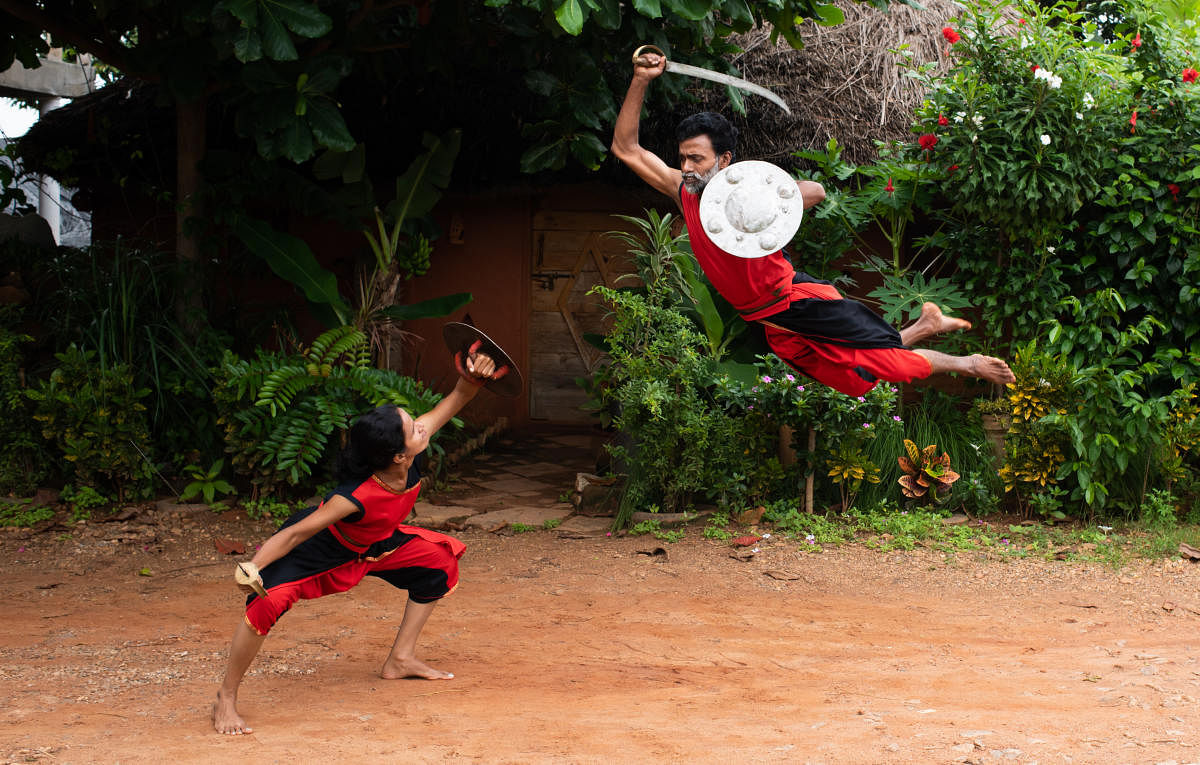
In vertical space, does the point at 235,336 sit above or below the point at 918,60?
below

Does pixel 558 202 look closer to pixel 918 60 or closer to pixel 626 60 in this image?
pixel 626 60

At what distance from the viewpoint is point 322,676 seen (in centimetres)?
385

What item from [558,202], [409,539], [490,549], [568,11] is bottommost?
[490,549]

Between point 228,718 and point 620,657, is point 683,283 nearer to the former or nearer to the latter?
point 620,657

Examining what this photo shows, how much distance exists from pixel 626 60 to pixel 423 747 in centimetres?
533

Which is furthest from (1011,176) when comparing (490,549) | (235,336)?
(235,336)

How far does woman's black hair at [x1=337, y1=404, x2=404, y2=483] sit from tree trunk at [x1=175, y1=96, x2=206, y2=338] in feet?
12.5

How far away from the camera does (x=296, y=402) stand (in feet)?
20.7

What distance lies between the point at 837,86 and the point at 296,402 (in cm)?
473

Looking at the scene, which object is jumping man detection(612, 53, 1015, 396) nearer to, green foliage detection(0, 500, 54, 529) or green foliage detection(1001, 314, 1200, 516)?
green foliage detection(1001, 314, 1200, 516)

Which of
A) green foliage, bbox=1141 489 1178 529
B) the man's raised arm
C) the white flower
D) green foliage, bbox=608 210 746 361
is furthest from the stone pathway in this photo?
the white flower

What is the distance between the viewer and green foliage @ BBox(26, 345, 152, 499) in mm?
6102

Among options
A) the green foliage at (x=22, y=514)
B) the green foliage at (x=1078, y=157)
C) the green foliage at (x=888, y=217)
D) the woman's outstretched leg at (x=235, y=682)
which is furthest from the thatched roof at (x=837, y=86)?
the woman's outstretched leg at (x=235, y=682)

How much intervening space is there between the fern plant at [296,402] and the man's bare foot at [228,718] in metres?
2.81
